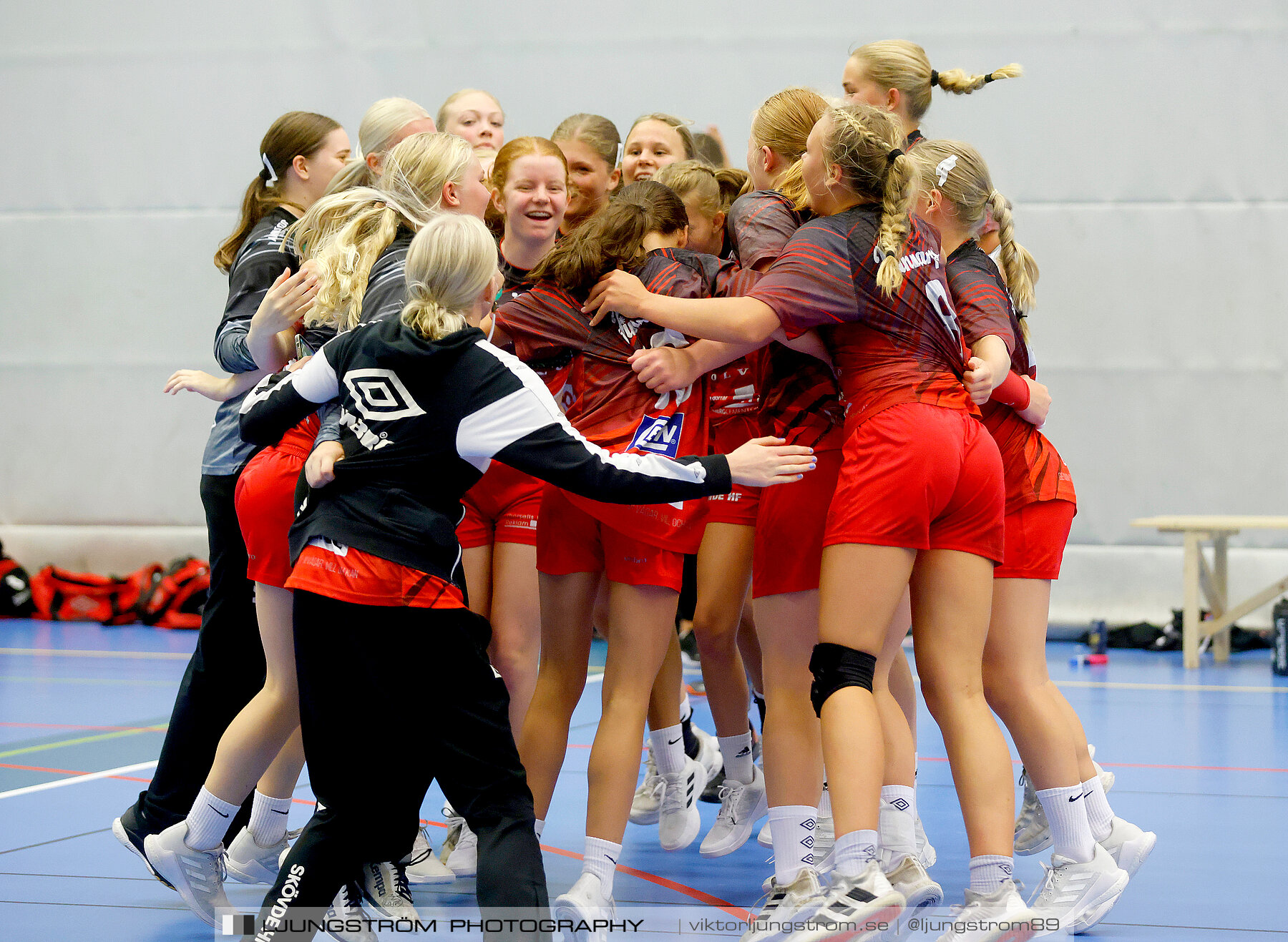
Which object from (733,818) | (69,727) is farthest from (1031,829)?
(69,727)

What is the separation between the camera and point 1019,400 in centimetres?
309

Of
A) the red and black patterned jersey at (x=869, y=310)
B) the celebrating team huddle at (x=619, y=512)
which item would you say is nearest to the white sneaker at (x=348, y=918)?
the celebrating team huddle at (x=619, y=512)

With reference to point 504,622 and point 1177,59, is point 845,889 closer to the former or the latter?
point 504,622

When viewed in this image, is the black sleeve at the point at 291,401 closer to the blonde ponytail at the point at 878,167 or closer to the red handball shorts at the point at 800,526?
the red handball shorts at the point at 800,526

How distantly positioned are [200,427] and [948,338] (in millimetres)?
A: 7573

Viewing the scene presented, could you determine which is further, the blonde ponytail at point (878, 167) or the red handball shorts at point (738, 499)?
the red handball shorts at point (738, 499)

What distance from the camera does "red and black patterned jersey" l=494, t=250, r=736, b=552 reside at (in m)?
2.97

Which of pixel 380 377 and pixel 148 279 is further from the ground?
pixel 148 279

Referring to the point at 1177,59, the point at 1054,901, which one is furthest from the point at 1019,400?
the point at 1177,59

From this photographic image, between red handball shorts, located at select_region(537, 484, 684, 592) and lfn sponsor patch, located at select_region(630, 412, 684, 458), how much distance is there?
210 millimetres

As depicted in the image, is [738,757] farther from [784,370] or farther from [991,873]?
[784,370]

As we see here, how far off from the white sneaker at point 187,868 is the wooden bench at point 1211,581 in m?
5.74

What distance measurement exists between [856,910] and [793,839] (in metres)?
0.37

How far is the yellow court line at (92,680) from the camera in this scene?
6.68 m
